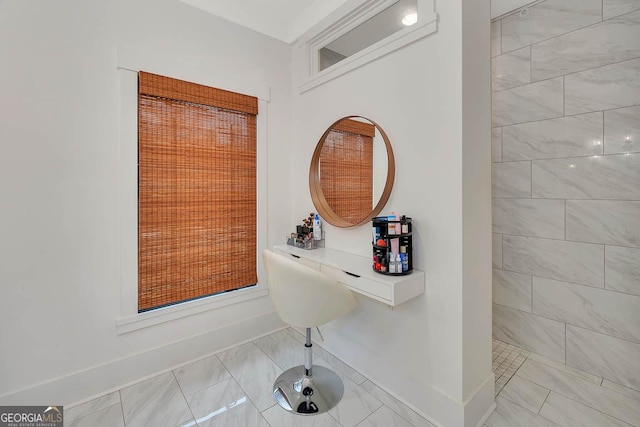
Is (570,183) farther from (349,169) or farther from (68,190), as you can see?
(68,190)

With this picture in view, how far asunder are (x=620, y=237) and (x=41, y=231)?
11.3 feet

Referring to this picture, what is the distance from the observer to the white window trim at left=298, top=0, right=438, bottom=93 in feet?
4.94

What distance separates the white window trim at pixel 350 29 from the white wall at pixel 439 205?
47 mm

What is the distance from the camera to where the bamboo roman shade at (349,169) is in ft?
6.13

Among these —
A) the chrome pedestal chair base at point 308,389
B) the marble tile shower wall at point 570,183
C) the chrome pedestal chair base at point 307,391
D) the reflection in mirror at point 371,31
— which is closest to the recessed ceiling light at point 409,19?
the reflection in mirror at point 371,31

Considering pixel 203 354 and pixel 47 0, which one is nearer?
pixel 47 0

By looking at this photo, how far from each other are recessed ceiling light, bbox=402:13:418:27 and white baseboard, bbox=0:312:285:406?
2.37 m

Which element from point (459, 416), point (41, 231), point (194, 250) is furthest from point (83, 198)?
point (459, 416)

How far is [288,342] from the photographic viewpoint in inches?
90.7

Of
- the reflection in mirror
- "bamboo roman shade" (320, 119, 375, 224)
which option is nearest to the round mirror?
"bamboo roman shade" (320, 119, 375, 224)

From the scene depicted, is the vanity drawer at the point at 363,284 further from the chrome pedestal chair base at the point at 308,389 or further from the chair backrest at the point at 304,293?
the chrome pedestal chair base at the point at 308,389

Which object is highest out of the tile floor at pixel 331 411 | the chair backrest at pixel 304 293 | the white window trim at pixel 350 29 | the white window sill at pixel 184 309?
the white window trim at pixel 350 29

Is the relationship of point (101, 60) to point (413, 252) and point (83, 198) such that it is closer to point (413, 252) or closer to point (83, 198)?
point (83, 198)

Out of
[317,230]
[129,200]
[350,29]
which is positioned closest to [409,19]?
[350,29]
